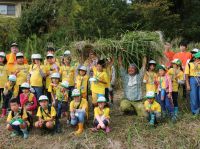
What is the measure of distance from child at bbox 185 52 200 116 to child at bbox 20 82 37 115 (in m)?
3.26

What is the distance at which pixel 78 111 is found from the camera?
7.56 meters

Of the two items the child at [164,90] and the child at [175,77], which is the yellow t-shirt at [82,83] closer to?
the child at [164,90]

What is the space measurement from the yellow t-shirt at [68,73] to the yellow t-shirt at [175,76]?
7.12 feet

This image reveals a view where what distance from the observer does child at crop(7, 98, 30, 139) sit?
24.3 ft

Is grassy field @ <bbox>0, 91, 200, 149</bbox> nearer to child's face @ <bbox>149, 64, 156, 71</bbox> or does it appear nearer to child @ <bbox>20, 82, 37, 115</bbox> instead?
child @ <bbox>20, 82, 37, 115</bbox>

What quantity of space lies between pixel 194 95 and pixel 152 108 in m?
1.11

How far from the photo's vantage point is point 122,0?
736 inches

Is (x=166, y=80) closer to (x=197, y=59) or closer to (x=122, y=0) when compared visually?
(x=197, y=59)

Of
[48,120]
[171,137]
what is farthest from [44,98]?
[171,137]

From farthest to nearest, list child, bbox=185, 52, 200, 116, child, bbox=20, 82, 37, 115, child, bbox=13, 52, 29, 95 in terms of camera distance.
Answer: child, bbox=13, 52, 29, 95 → child, bbox=185, 52, 200, 116 → child, bbox=20, 82, 37, 115

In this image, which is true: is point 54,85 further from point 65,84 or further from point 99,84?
point 99,84

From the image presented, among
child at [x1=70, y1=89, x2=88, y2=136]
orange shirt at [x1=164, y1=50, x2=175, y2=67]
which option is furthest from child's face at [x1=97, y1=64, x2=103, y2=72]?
orange shirt at [x1=164, y1=50, x2=175, y2=67]

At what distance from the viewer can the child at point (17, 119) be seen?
7422 millimetres

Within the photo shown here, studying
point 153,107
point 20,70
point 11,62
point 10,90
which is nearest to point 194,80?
point 153,107
